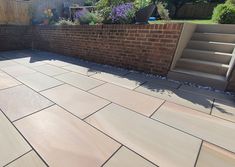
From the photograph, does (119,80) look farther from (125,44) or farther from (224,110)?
(224,110)

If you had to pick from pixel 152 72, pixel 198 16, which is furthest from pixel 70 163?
pixel 198 16

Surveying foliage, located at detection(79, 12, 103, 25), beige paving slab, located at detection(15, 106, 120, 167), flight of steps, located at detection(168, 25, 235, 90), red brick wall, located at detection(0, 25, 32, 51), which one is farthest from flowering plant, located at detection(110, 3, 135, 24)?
red brick wall, located at detection(0, 25, 32, 51)

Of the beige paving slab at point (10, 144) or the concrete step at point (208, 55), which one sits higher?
the concrete step at point (208, 55)

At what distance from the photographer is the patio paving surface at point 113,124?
146 centimetres

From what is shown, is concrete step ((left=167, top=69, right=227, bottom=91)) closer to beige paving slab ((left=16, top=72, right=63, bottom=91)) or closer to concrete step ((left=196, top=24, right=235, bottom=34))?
concrete step ((left=196, top=24, right=235, bottom=34))

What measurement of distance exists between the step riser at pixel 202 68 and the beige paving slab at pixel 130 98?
4.56ft

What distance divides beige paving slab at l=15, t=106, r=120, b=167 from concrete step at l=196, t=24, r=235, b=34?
3.73 meters

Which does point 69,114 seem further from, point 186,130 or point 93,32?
point 93,32

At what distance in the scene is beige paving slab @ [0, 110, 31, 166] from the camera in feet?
4.75

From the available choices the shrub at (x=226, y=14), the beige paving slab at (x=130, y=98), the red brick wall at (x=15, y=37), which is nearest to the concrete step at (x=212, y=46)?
the shrub at (x=226, y=14)

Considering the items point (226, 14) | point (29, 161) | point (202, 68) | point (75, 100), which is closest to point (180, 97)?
point (202, 68)

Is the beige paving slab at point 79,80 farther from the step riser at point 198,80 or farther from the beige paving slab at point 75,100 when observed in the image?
the step riser at point 198,80

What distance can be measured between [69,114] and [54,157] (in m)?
0.71

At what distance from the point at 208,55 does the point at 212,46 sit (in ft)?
1.02
